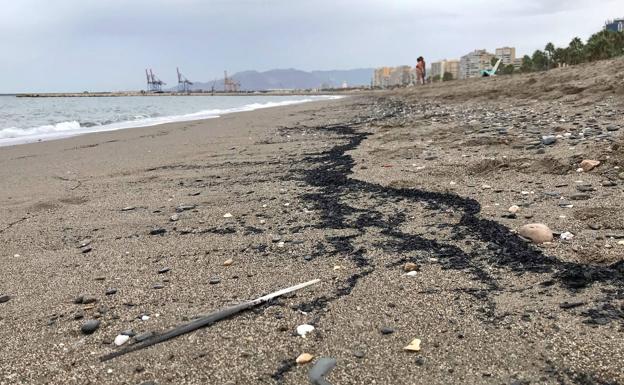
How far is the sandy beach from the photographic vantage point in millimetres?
2115

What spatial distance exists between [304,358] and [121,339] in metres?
0.99

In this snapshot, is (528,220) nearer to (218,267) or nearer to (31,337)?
(218,267)

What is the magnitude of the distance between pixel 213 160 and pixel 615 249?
641 centimetres

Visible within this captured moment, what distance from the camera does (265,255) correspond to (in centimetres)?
350

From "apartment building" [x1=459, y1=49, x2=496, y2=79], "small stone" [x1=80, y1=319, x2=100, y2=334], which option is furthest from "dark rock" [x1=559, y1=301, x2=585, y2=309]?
"apartment building" [x1=459, y1=49, x2=496, y2=79]

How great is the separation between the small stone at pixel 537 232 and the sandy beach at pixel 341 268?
0.17 feet

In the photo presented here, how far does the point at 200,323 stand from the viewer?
8.17 feet

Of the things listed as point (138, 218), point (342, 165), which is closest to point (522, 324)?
point (138, 218)

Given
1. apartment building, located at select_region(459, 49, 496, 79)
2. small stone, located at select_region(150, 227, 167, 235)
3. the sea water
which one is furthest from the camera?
apartment building, located at select_region(459, 49, 496, 79)

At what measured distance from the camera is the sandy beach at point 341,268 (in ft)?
6.94

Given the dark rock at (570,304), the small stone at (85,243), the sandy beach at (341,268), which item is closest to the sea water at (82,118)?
the sandy beach at (341,268)

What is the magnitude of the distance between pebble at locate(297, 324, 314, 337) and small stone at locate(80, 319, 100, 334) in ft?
3.68

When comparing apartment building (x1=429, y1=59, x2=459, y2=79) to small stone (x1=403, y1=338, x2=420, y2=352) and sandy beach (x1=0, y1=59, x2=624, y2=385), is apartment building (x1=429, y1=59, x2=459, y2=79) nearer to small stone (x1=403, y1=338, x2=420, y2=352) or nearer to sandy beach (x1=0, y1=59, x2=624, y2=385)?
sandy beach (x1=0, y1=59, x2=624, y2=385)

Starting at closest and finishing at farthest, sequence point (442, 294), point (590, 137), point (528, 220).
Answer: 1. point (442, 294)
2. point (528, 220)
3. point (590, 137)
